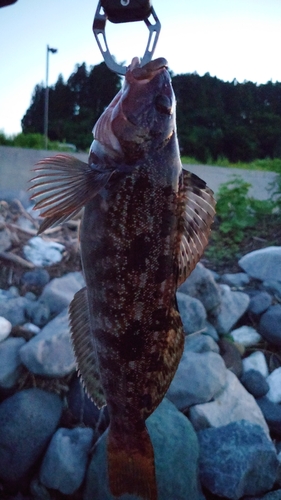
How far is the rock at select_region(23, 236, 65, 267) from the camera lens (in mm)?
4254

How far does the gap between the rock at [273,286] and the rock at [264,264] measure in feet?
0.16

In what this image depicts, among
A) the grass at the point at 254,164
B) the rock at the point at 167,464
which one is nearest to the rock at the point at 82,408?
the rock at the point at 167,464

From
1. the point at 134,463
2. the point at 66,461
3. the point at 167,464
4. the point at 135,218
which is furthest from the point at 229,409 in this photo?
the point at 135,218

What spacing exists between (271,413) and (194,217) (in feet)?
A: 9.86

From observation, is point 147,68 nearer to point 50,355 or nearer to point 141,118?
point 141,118

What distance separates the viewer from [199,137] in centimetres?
465

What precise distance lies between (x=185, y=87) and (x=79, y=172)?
9.91 feet

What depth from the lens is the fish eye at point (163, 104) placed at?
Result: 1265 millimetres

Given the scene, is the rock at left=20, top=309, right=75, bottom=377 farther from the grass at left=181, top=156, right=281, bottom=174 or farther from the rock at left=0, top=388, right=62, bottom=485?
the grass at left=181, top=156, right=281, bottom=174

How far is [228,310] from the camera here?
4551 mm

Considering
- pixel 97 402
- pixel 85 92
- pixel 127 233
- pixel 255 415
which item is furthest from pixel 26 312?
pixel 127 233

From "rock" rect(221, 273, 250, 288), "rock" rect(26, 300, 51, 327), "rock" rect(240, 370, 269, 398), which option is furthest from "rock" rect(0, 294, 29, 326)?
"rock" rect(221, 273, 250, 288)

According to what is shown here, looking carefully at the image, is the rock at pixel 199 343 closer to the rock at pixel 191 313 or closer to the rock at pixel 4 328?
the rock at pixel 191 313

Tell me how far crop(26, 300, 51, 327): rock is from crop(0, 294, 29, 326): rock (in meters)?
0.04
